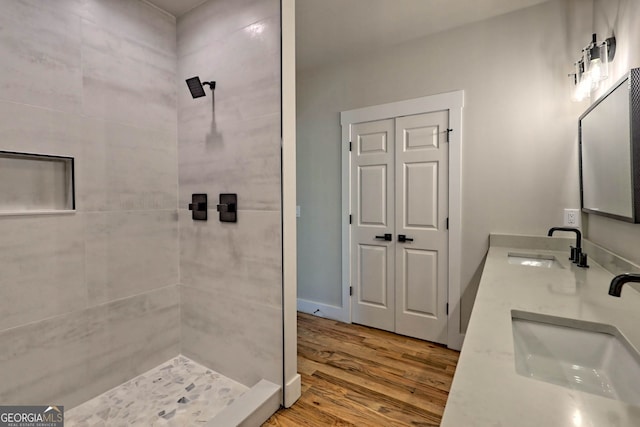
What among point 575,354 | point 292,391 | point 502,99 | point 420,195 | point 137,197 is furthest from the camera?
point 420,195

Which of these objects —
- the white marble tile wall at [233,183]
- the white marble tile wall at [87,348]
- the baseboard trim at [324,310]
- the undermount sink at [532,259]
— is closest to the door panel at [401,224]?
the baseboard trim at [324,310]

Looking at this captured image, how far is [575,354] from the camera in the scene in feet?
3.08

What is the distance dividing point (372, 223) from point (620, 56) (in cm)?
188

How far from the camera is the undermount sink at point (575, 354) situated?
0.80m

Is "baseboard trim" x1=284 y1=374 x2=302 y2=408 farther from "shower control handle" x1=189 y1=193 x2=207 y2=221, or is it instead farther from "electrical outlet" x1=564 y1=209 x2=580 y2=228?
"electrical outlet" x1=564 y1=209 x2=580 y2=228

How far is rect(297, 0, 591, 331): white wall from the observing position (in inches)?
81.4

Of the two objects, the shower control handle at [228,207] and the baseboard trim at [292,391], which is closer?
the baseboard trim at [292,391]

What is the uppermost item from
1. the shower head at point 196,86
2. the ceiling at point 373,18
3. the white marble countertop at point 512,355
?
the ceiling at point 373,18

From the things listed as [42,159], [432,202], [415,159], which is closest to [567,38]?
[415,159]

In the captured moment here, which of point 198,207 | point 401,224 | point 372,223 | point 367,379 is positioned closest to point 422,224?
point 401,224

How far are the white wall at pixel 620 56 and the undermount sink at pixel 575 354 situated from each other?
69 centimetres

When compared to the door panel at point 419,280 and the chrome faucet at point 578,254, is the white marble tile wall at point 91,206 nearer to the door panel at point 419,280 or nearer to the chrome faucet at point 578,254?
the door panel at point 419,280

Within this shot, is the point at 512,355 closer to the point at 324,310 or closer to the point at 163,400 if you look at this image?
the point at 163,400

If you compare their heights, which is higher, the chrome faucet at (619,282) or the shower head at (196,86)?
the shower head at (196,86)
